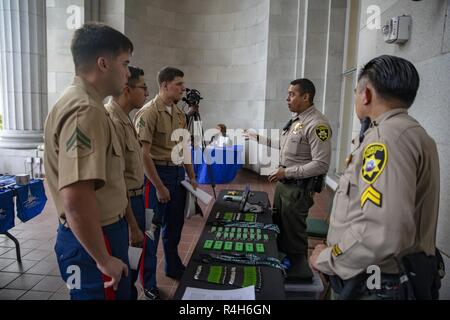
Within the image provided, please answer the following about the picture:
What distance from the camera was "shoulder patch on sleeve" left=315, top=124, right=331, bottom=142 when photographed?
2.31 metres

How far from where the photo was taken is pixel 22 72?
525 cm

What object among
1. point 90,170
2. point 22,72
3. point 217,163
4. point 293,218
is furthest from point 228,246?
point 22,72

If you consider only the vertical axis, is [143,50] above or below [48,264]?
above

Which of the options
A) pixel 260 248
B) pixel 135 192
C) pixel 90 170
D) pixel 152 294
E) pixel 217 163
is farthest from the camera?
pixel 217 163

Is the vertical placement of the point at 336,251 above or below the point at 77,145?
below

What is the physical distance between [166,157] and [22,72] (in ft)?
Answer: 13.9

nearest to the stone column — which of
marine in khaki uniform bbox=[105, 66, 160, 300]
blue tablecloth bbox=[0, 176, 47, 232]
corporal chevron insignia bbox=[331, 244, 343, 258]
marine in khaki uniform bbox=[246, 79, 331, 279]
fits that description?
blue tablecloth bbox=[0, 176, 47, 232]

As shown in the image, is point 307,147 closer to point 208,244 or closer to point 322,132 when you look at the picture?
point 322,132

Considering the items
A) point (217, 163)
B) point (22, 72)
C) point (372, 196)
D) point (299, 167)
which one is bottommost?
point (217, 163)

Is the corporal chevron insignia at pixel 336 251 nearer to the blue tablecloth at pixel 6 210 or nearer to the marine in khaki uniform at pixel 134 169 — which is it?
the marine in khaki uniform at pixel 134 169

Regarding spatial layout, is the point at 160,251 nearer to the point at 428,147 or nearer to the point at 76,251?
the point at 76,251

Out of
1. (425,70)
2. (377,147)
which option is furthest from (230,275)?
(425,70)
